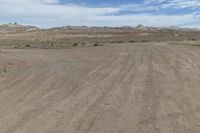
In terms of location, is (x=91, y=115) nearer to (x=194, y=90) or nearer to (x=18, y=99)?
(x=18, y=99)

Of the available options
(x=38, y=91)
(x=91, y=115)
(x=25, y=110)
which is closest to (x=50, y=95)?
(x=38, y=91)

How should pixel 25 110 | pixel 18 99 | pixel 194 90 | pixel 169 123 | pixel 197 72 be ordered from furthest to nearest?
pixel 197 72, pixel 194 90, pixel 18 99, pixel 25 110, pixel 169 123

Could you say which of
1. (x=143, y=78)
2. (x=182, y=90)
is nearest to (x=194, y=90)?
(x=182, y=90)

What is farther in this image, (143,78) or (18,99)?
(143,78)

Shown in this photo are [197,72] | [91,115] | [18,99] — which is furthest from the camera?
[197,72]

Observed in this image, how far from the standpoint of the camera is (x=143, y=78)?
55.5 feet

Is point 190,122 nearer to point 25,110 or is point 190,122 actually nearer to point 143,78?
point 25,110

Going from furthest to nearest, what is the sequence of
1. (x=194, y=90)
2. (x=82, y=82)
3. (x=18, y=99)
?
(x=82, y=82)
(x=194, y=90)
(x=18, y=99)

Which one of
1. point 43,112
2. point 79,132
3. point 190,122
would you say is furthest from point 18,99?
point 190,122

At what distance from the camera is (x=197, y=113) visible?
10.3 m

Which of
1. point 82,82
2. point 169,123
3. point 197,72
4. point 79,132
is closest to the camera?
point 79,132

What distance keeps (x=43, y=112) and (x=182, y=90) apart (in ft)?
16.9

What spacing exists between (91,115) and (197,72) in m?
9.98

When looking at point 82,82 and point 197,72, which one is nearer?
point 82,82
